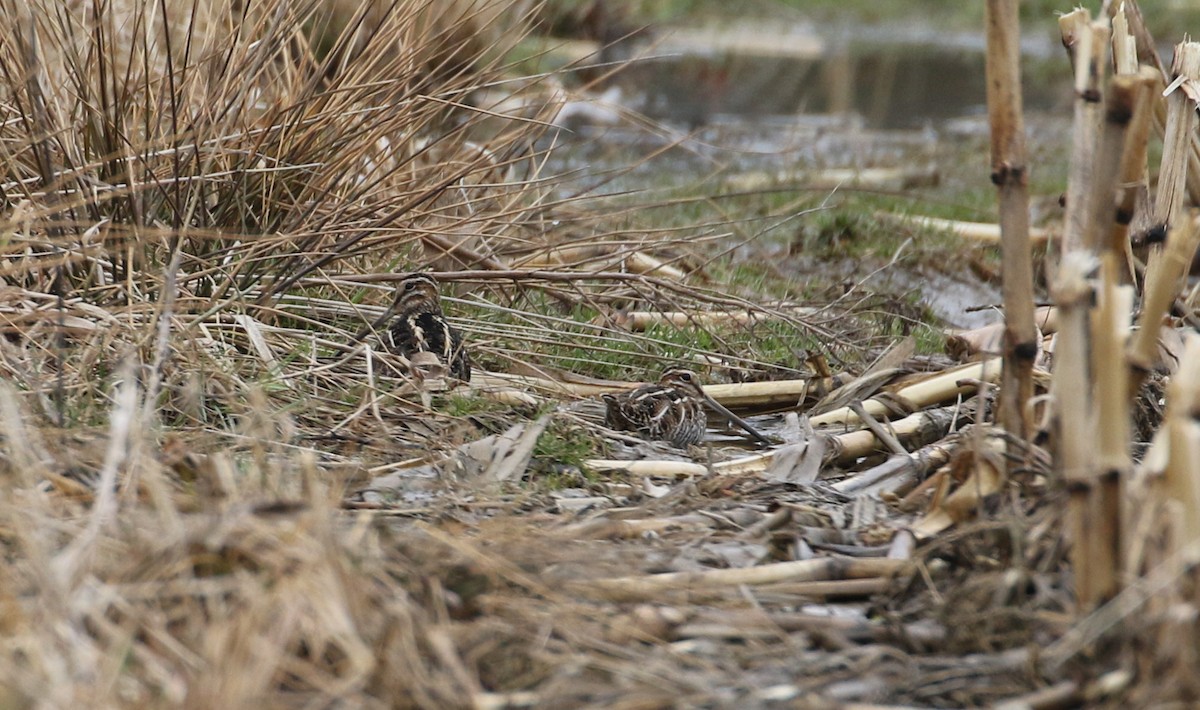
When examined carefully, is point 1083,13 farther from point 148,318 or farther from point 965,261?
point 965,261

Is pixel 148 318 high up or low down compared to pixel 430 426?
up

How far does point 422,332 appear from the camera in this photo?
303cm

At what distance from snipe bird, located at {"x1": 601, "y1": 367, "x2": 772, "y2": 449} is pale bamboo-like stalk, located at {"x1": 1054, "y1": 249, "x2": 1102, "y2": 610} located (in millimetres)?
1272

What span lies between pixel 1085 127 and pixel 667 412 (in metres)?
1.18

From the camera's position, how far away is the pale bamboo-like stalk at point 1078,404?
165 centimetres

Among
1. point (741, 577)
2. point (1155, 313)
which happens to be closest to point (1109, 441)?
point (1155, 313)

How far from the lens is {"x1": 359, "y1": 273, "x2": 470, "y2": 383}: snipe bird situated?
119 inches

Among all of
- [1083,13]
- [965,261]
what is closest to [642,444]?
[1083,13]

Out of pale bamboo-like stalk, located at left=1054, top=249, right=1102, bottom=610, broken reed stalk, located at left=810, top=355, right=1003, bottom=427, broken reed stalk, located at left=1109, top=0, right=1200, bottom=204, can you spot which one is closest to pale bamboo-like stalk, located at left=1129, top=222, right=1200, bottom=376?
pale bamboo-like stalk, located at left=1054, top=249, right=1102, bottom=610

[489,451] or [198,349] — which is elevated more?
[198,349]

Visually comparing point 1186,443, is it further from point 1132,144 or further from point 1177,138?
point 1177,138

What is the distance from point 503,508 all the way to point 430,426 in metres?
0.51

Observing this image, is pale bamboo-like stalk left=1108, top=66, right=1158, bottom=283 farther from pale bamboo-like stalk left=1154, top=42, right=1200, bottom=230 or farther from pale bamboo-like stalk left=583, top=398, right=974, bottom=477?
pale bamboo-like stalk left=583, top=398, right=974, bottom=477

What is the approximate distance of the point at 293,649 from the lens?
63.0 inches
